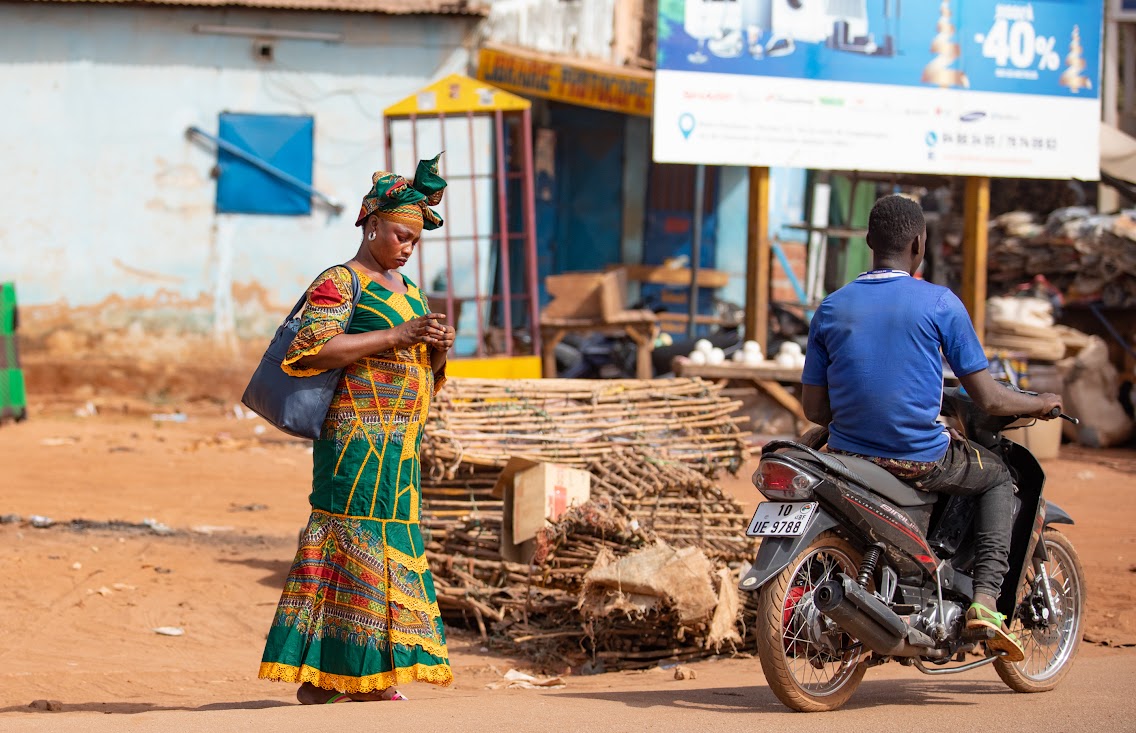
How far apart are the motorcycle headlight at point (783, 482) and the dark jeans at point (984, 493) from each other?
480mm

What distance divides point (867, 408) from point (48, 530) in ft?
18.3

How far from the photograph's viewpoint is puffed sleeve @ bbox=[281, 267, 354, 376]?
4203 millimetres

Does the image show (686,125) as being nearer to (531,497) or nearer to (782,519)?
(531,497)

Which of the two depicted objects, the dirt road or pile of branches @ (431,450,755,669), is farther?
pile of branches @ (431,450,755,669)

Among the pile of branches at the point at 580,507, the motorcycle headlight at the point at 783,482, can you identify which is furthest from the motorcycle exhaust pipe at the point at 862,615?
the pile of branches at the point at 580,507

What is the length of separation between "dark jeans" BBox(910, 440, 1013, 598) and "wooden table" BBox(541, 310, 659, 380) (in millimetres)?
7364

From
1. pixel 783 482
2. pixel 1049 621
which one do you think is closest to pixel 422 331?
pixel 783 482

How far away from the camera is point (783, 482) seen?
13.6 feet

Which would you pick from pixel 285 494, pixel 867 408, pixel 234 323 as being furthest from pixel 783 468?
pixel 234 323

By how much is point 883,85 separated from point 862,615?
8526 mm

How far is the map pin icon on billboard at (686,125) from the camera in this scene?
1124cm

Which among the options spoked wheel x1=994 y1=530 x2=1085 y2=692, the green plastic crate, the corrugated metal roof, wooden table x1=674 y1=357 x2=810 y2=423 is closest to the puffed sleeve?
spoked wheel x1=994 y1=530 x2=1085 y2=692

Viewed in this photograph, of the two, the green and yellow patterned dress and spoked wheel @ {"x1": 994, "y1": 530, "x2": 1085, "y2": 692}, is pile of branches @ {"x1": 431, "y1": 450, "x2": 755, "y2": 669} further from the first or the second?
the green and yellow patterned dress

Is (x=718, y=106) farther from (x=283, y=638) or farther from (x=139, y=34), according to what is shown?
(x=283, y=638)
